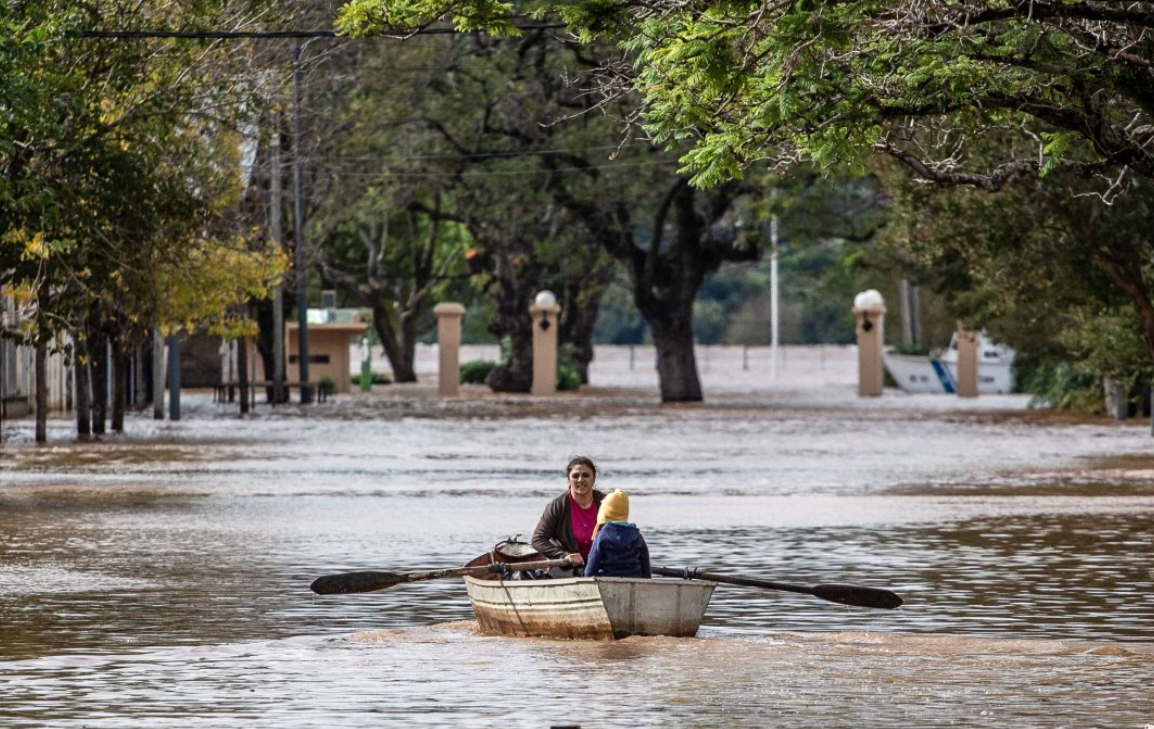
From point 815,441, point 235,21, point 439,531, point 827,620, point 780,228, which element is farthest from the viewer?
point 780,228

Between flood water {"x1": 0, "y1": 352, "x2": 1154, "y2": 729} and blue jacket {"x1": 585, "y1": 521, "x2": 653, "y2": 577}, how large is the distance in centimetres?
54

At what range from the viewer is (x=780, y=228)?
59344 mm

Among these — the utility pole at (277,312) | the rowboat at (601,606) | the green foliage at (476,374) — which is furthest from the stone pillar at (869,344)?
the rowboat at (601,606)

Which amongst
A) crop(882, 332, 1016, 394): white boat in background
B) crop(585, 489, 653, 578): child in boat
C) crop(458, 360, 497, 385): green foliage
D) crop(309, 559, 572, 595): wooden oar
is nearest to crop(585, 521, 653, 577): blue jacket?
crop(585, 489, 653, 578): child in boat

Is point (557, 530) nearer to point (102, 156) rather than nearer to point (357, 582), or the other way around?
point (357, 582)

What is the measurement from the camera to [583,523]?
16.0 m

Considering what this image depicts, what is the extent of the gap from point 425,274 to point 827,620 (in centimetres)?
6398

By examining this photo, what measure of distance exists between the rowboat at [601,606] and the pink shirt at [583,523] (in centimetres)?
92

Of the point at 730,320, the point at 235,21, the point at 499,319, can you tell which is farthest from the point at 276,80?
the point at 730,320

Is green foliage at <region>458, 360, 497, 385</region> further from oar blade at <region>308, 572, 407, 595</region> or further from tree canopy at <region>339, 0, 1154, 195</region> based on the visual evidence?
oar blade at <region>308, 572, 407, 595</region>

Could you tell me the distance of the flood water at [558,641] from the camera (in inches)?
491

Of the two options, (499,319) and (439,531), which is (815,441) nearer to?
(439,531)

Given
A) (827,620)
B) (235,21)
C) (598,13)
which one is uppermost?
(235,21)

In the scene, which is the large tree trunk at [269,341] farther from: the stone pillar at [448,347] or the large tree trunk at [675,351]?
the large tree trunk at [675,351]
